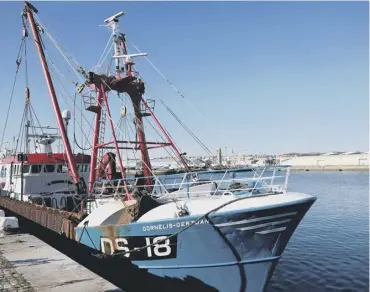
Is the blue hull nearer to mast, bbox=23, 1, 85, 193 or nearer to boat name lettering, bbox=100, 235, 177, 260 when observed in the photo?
boat name lettering, bbox=100, 235, 177, 260

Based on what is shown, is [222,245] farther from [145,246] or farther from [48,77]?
[48,77]

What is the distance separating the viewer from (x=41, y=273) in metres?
9.34

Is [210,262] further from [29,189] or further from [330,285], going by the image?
[29,189]

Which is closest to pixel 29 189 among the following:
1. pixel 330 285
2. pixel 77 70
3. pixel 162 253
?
pixel 77 70

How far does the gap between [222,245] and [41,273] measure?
16.4 ft

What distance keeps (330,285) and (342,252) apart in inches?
178

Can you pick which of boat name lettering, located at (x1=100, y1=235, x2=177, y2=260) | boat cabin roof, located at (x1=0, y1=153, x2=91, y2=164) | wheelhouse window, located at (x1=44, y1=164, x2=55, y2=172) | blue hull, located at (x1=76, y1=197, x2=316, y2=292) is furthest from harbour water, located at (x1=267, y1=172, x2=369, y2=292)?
wheelhouse window, located at (x1=44, y1=164, x2=55, y2=172)

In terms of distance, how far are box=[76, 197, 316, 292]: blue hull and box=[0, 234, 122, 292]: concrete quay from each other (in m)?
2.20

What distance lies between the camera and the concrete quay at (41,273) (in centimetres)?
820

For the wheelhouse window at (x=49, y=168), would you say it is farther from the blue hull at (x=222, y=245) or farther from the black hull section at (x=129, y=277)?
the blue hull at (x=222, y=245)

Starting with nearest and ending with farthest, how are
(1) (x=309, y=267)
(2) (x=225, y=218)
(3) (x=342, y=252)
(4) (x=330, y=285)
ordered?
1. (2) (x=225, y=218)
2. (4) (x=330, y=285)
3. (1) (x=309, y=267)
4. (3) (x=342, y=252)

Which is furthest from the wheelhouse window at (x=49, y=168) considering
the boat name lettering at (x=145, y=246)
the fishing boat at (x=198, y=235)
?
the boat name lettering at (x=145, y=246)

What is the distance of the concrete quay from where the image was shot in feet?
26.9

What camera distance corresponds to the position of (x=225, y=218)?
10.5 m
